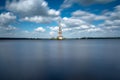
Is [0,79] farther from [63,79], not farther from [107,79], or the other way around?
[107,79]

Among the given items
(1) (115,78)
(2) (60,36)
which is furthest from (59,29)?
(1) (115,78)

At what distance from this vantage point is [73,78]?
1030 cm

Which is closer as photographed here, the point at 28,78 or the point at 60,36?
the point at 28,78

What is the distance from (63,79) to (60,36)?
5788 inches

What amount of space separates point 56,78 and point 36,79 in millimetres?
1738

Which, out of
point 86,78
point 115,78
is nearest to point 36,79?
point 86,78

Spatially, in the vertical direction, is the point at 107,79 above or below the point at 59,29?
below

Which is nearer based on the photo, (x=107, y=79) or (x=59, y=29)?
(x=107, y=79)

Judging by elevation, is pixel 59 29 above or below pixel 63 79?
above

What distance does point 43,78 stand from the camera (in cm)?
1030

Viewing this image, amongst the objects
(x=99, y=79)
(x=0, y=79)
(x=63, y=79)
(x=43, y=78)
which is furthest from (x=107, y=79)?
(x=0, y=79)

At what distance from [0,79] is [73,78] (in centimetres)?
629

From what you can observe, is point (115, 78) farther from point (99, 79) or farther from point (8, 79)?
point (8, 79)

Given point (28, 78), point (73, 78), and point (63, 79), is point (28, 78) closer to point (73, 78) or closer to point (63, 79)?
point (63, 79)
